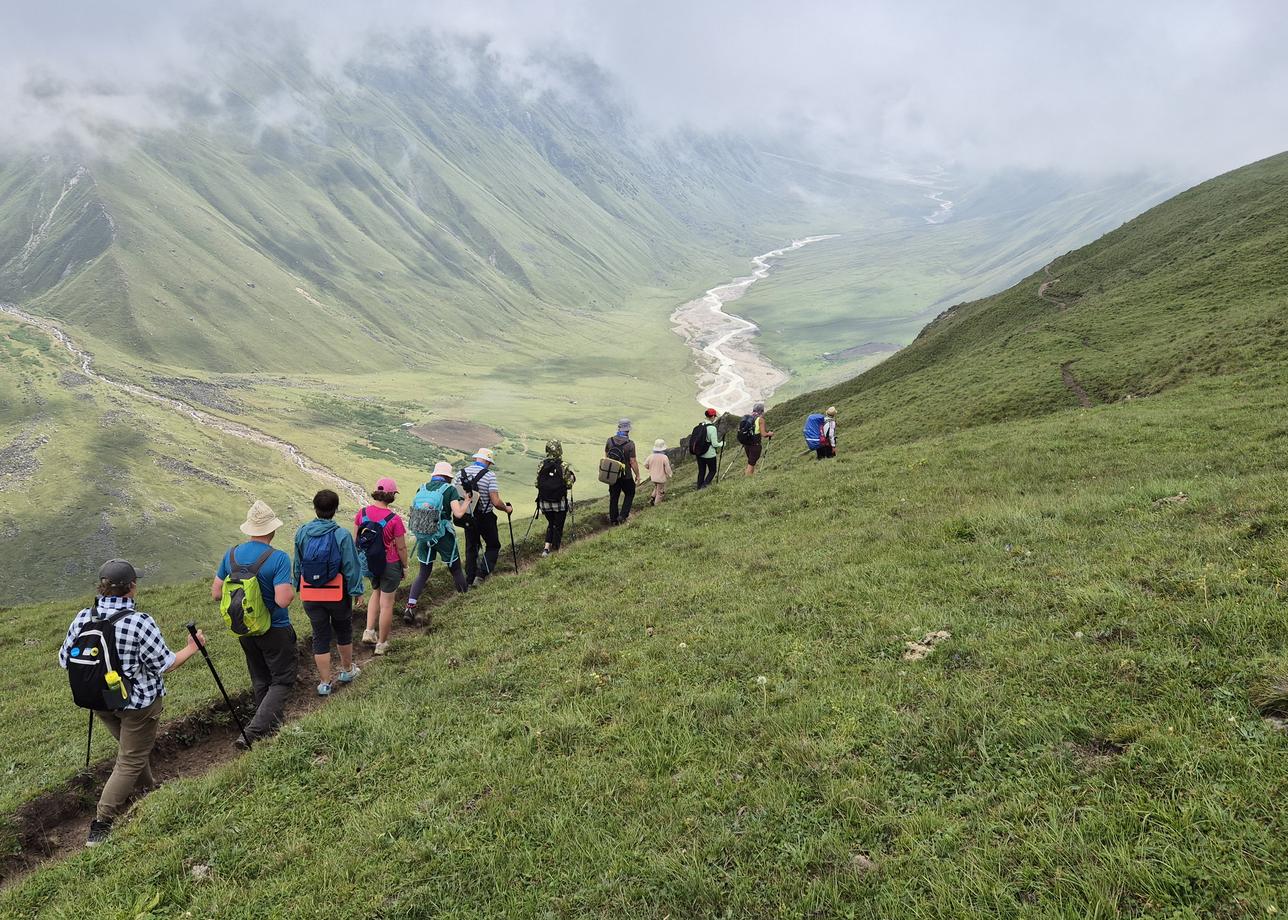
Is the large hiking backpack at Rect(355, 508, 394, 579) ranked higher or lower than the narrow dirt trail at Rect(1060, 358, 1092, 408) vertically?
lower

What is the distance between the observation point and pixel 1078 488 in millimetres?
16188

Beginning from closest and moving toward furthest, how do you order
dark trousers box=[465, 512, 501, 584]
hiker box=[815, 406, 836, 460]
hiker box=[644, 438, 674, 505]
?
dark trousers box=[465, 512, 501, 584], hiker box=[644, 438, 674, 505], hiker box=[815, 406, 836, 460]

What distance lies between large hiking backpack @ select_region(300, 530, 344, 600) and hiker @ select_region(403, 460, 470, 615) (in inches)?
139

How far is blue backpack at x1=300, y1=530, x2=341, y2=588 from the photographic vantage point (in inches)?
468

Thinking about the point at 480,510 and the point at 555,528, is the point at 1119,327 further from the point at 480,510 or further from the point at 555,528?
the point at 480,510

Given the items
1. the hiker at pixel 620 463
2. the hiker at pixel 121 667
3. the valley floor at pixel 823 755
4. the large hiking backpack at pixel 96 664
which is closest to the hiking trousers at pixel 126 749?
the hiker at pixel 121 667

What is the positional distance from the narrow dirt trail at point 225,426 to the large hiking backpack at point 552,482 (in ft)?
382

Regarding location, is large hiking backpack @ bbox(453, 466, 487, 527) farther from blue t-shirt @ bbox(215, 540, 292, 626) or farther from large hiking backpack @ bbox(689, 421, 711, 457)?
large hiking backpack @ bbox(689, 421, 711, 457)

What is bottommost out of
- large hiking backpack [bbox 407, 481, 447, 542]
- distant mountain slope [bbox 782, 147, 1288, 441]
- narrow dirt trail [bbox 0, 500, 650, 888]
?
narrow dirt trail [bbox 0, 500, 650, 888]

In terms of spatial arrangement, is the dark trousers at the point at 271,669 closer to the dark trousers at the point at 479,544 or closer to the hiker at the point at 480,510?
the hiker at the point at 480,510

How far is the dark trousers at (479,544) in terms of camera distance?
18438 millimetres

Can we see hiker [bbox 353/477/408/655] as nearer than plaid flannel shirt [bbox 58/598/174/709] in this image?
No

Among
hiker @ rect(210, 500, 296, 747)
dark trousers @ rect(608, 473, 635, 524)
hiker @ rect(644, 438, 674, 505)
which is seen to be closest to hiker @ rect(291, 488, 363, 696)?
hiker @ rect(210, 500, 296, 747)

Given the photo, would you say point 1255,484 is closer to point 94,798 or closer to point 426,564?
point 426,564
